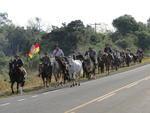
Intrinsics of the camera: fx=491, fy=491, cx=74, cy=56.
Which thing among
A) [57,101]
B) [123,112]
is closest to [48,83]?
[57,101]

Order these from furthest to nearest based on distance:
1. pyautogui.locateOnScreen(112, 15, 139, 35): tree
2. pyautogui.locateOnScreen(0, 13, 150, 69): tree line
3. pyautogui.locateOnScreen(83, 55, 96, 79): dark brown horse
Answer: pyautogui.locateOnScreen(112, 15, 139, 35): tree, pyautogui.locateOnScreen(0, 13, 150, 69): tree line, pyautogui.locateOnScreen(83, 55, 96, 79): dark brown horse

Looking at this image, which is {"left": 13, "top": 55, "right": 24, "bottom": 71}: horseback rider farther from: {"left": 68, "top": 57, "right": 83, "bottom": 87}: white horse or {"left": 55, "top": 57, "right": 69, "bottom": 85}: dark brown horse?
{"left": 68, "top": 57, "right": 83, "bottom": 87}: white horse

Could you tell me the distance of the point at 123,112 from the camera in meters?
15.7

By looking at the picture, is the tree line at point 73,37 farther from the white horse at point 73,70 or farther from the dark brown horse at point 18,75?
the dark brown horse at point 18,75

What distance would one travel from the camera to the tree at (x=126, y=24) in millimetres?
98438

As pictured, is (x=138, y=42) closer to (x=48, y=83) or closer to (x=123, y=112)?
(x=48, y=83)

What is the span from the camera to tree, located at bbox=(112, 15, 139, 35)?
323 feet

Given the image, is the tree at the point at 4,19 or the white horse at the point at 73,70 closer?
the white horse at the point at 73,70

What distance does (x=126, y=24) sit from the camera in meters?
99.2

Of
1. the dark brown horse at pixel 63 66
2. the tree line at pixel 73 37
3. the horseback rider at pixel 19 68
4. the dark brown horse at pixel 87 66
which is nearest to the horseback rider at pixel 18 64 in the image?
the horseback rider at pixel 19 68

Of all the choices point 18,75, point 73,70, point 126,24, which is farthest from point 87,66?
point 126,24

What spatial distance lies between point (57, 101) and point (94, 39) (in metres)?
56.4

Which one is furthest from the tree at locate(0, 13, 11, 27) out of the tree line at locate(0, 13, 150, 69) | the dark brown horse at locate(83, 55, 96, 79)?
the dark brown horse at locate(83, 55, 96, 79)

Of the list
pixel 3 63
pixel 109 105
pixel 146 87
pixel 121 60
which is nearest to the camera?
pixel 109 105
